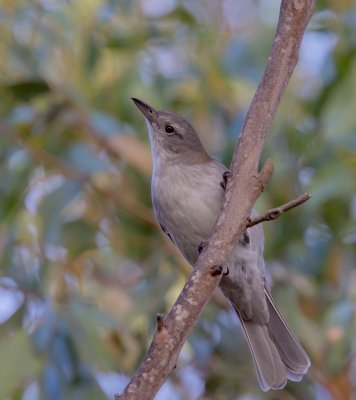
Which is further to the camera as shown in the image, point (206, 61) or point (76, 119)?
point (206, 61)

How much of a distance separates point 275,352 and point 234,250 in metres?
0.56

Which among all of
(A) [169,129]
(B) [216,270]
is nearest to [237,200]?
(B) [216,270]

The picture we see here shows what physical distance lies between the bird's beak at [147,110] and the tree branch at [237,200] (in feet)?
4.74

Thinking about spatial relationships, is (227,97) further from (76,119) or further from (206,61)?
(76,119)

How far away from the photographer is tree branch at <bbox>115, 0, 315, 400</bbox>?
8.14 feet

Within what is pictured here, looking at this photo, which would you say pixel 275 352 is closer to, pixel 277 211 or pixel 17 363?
pixel 17 363

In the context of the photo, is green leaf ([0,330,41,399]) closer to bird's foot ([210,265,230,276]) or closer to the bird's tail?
the bird's tail

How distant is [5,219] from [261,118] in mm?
1940

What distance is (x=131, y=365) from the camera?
15.4ft

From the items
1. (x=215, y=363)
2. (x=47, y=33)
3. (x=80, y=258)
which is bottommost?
(x=215, y=363)

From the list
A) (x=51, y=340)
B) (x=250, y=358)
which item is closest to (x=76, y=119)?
(x=51, y=340)

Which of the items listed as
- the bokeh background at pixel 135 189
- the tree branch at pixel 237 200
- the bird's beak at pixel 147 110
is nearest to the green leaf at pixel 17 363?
the bokeh background at pixel 135 189

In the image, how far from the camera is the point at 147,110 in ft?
14.8

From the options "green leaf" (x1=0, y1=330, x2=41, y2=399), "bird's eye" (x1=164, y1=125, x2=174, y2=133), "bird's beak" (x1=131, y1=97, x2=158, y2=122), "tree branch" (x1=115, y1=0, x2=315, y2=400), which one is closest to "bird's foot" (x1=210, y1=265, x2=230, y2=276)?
"tree branch" (x1=115, y1=0, x2=315, y2=400)
